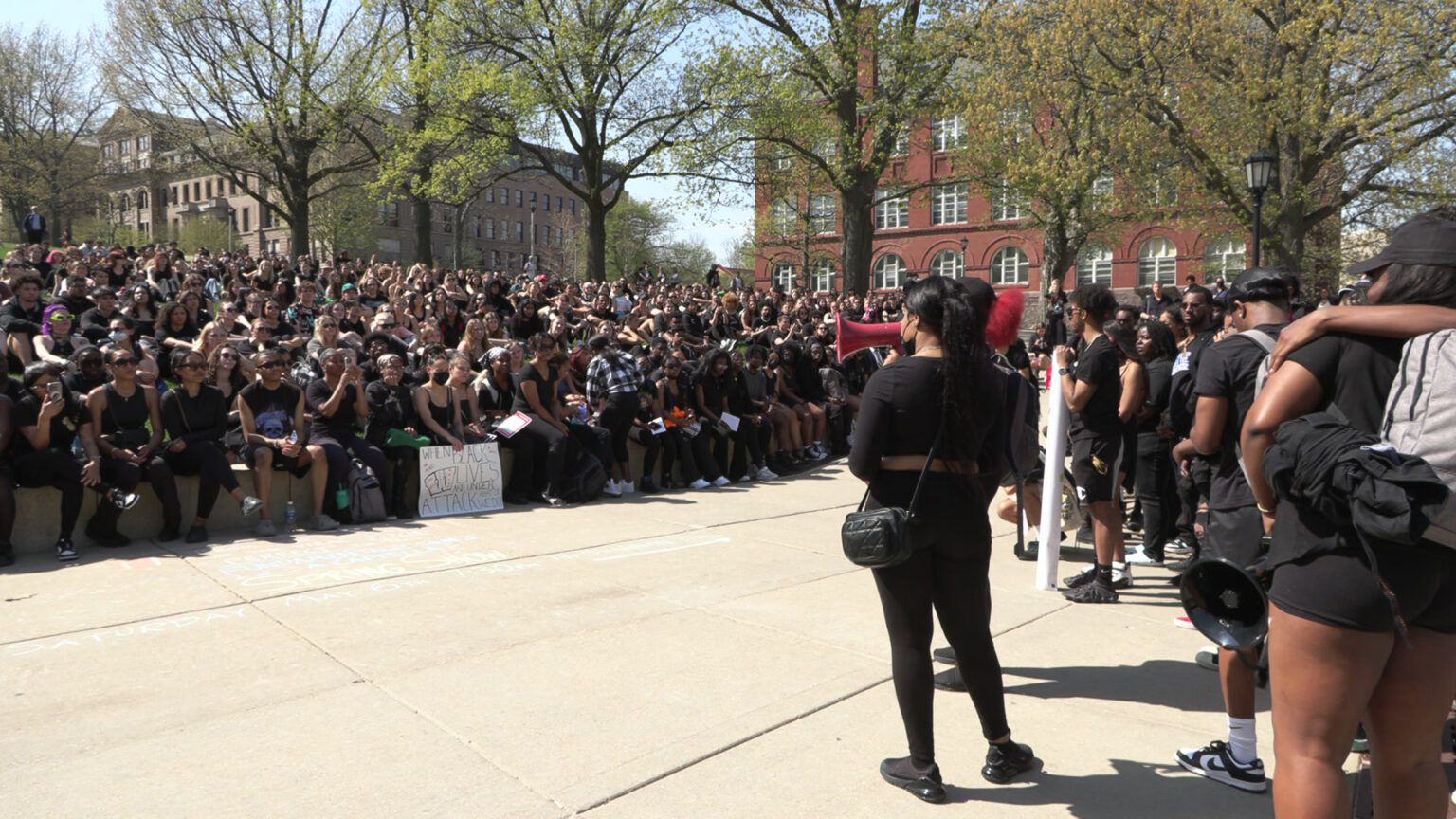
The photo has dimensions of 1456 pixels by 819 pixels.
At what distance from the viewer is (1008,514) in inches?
269

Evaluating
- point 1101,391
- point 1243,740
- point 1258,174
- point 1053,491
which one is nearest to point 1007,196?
point 1258,174

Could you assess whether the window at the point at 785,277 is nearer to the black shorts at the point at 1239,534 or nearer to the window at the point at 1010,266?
the window at the point at 1010,266

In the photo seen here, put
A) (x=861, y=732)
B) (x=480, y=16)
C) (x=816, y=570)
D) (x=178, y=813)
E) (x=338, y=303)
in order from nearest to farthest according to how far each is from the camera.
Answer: (x=178, y=813) < (x=861, y=732) < (x=816, y=570) < (x=338, y=303) < (x=480, y=16)

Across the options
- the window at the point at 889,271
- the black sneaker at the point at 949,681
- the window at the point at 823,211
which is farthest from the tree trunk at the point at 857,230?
the window at the point at 889,271

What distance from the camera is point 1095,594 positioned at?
5.86 metres

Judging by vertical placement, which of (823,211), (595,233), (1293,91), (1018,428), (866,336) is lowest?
(1018,428)

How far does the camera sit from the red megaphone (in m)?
3.83

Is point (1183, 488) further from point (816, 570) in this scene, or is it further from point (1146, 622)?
point (816, 570)

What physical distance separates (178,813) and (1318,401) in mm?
3709

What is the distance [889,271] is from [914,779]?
56.2m

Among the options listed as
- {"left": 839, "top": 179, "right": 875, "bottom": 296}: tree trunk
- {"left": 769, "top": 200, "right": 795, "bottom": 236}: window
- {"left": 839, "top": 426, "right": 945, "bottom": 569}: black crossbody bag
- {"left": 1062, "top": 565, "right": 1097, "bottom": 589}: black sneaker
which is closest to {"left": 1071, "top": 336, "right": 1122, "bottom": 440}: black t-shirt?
{"left": 1062, "top": 565, "right": 1097, "bottom": 589}: black sneaker

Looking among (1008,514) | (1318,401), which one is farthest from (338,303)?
(1318,401)

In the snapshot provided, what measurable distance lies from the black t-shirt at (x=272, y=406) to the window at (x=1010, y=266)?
48483 millimetres

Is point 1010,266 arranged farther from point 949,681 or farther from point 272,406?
point 949,681
